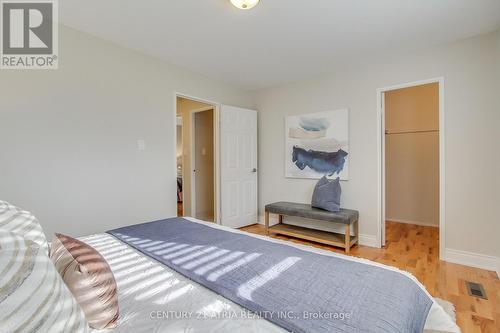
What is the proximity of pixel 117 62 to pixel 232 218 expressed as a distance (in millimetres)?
2681

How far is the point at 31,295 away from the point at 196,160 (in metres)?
4.31

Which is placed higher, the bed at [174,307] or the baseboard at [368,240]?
the bed at [174,307]

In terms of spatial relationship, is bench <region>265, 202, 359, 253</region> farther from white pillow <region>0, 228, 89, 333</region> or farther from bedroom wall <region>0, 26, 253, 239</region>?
white pillow <region>0, 228, 89, 333</region>

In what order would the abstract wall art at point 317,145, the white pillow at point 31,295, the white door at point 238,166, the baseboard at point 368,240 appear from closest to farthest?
1. the white pillow at point 31,295
2. the baseboard at point 368,240
3. the abstract wall art at point 317,145
4. the white door at point 238,166

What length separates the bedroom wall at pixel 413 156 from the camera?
13.8 feet

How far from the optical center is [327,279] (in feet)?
3.59

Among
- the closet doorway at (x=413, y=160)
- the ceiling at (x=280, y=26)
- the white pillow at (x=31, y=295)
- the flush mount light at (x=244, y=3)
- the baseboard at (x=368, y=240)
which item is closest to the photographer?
the white pillow at (x=31, y=295)

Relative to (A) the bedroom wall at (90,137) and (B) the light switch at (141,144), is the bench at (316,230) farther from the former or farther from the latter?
(B) the light switch at (141,144)

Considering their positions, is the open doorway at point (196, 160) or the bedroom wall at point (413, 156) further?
the open doorway at point (196, 160)

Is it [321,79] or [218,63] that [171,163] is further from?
[321,79]

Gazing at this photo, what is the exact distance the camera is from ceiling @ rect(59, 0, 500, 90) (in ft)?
6.79

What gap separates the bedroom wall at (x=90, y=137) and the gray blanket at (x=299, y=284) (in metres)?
1.25

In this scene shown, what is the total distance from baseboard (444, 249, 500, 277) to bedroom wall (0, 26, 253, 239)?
337 centimetres

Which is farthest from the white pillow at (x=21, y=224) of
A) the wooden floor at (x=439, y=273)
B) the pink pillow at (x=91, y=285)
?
the wooden floor at (x=439, y=273)
